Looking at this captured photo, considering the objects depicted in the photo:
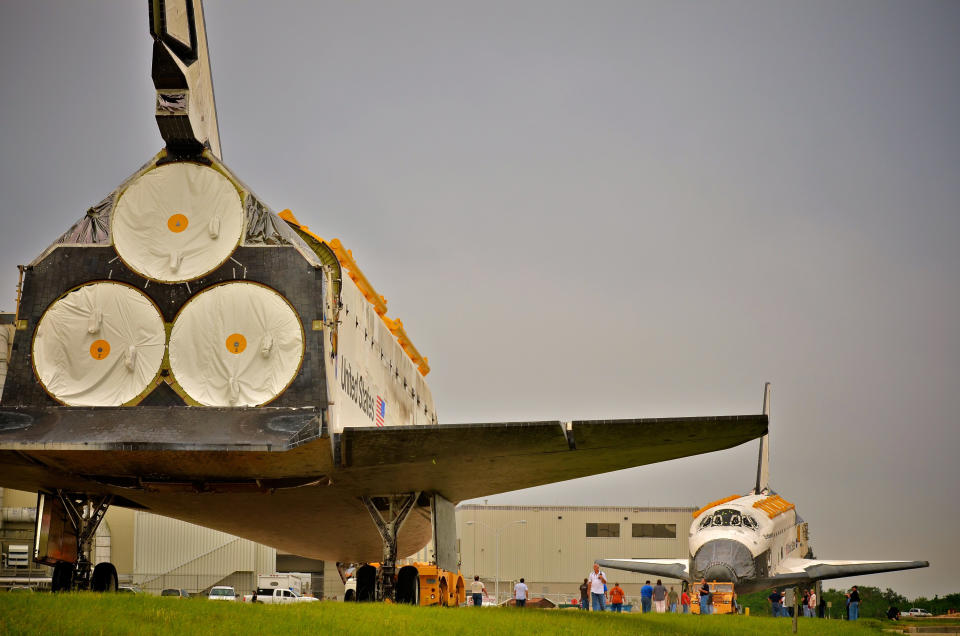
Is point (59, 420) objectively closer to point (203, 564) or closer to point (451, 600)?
point (451, 600)

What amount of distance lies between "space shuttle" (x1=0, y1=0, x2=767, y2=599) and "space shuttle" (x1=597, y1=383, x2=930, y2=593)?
1428 centimetres

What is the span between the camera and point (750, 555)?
28.8 m

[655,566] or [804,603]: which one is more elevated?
[655,566]

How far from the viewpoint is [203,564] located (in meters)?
42.2

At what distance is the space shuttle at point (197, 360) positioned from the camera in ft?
45.2

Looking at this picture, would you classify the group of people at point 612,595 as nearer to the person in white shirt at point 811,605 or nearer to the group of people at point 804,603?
the group of people at point 804,603

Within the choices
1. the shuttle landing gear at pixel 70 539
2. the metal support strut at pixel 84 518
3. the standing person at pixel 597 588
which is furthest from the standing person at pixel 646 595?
the metal support strut at pixel 84 518

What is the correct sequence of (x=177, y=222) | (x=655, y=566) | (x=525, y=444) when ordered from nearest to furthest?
(x=177, y=222) → (x=525, y=444) → (x=655, y=566)

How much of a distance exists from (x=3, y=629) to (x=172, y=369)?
219 inches

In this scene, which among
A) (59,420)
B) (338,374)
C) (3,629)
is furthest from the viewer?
(338,374)

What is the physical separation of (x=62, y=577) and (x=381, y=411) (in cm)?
586

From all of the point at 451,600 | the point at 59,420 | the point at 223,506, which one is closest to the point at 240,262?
the point at 59,420

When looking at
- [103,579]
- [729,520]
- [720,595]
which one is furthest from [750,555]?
[103,579]

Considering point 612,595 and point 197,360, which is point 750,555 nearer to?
point 612,595
